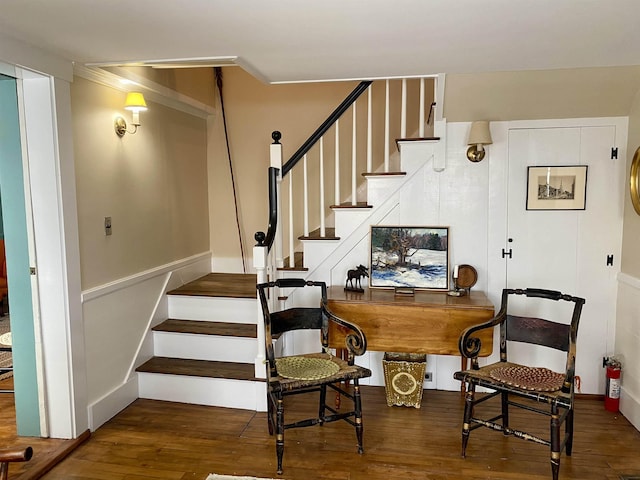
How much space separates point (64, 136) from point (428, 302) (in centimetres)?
236

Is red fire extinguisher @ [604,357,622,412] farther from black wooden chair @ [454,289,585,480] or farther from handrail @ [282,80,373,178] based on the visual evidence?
handrail @ [282,80,373,178]

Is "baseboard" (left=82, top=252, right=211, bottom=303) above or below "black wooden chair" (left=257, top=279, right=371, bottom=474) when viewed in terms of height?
above

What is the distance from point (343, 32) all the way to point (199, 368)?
2.42 metres

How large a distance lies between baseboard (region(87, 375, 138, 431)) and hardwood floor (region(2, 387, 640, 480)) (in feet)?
0.18

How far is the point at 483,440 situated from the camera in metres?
2.79

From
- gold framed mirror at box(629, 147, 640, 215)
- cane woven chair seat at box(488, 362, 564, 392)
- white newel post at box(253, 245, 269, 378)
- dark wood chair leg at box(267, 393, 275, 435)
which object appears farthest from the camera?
white newel post at box(253, 245, 269, 378)

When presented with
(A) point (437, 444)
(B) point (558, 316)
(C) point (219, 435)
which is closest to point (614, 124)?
(B) point (558, 316)

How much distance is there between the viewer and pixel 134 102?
3.10 metres

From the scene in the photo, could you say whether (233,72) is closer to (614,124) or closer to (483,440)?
(614,124)

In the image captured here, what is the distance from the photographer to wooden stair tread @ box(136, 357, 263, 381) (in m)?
3.24

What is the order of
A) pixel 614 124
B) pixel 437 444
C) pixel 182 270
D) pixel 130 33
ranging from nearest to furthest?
pixel 130 33
pixel 437 444
pixel 614 124
pixel 182 270

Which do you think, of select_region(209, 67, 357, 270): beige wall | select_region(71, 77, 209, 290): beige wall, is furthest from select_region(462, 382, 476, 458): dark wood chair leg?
select_region(209, 67, 357, 270): beige wall

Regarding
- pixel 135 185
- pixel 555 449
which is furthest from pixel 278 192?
pixel 555 449

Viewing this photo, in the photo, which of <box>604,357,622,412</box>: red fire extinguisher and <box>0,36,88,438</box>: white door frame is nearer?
<box>0,36,88,438</box>: white door frame
